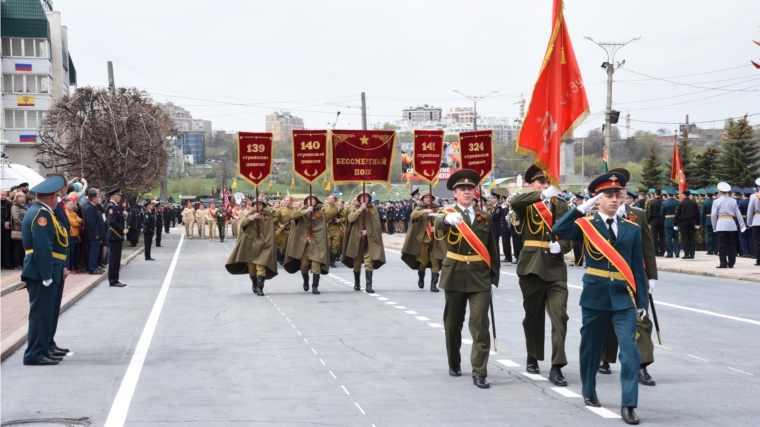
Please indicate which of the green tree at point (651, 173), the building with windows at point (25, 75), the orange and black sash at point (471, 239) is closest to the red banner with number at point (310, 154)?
the orange and black sash at point (471, 239)

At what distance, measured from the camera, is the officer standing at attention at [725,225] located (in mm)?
23297

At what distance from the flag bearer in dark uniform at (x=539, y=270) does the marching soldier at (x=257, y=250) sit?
9928mm

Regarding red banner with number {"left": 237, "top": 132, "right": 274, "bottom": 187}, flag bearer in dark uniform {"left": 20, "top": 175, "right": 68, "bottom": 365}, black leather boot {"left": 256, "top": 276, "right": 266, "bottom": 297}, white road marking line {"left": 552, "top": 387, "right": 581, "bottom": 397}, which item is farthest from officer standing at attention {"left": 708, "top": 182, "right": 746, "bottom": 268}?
flag bearer in dark uniform {"left": 20, "top": 175, "right": 68, "bottom": 365}

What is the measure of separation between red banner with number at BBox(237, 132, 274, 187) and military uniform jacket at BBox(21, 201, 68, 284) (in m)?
10.0

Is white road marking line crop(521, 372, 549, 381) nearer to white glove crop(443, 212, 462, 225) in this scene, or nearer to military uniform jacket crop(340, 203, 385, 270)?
white glove crop(443, 212, 462, 225)

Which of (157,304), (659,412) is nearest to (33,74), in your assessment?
(157,304)

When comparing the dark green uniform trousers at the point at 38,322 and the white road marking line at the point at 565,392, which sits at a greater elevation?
the dark green uniform trousers at the point at 38,322

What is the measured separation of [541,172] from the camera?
9.77 metres

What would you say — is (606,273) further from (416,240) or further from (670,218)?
(670,218)

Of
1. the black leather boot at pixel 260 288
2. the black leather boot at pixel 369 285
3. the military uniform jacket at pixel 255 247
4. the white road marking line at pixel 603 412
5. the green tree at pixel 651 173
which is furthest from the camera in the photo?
the green tree at pixel 651 173

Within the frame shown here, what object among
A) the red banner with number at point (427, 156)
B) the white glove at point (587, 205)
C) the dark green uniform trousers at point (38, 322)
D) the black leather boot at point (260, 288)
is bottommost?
the black leather boot at point (260, 288)

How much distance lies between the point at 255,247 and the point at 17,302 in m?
4.60

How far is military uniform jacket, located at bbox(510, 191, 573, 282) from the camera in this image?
9164 mm

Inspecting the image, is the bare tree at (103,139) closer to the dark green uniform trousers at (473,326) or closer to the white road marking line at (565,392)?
the dark green uniform trousers at (473,326)
